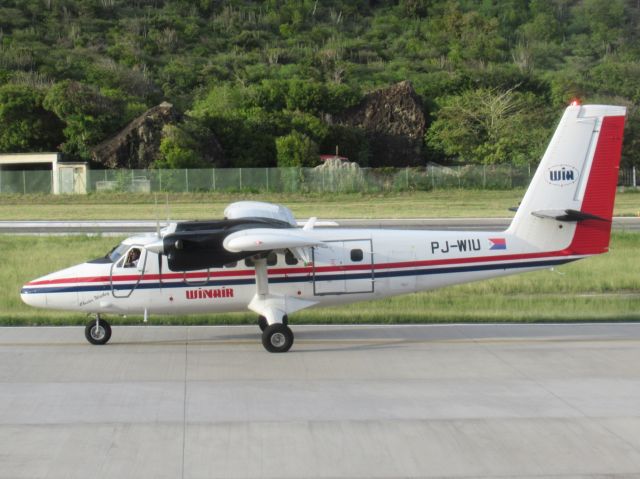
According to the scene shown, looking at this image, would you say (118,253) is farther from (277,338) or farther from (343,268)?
(343,268)

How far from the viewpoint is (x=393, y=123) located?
7631 cm

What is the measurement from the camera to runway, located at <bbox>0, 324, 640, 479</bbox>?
10.1 metres

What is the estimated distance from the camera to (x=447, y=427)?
11.4m

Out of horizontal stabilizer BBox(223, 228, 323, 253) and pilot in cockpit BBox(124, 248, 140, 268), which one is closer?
horizontal stabilizer BBox(223, 228, 323, 253)

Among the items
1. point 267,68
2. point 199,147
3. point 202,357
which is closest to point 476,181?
point 199,147

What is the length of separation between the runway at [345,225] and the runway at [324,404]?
19288mm

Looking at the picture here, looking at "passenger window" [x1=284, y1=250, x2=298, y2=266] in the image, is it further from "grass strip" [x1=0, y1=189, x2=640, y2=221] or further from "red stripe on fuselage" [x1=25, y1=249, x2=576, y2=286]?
"grass strip" [x1=0, y1=189, x2=640, y2=221]

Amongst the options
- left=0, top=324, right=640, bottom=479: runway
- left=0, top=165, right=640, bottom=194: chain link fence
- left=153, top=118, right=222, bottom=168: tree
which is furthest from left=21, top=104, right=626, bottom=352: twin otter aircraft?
left=153, top=118, right=222, bottom=168: tree

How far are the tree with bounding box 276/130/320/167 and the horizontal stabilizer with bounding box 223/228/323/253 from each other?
48499mm

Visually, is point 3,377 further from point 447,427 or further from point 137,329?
point 447,427

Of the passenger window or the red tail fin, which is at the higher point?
the red tail fin

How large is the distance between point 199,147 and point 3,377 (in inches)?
1988

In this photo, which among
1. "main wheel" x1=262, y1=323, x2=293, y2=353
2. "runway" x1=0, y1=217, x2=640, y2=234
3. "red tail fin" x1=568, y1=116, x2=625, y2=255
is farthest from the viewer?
"runway" x1=0, y1=217, x2=640, y2=234

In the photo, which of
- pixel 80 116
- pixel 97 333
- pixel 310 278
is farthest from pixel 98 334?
pixel 80 116
